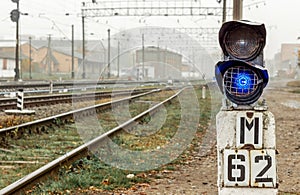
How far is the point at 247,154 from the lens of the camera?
3713 millimetres

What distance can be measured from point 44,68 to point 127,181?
4560 inches

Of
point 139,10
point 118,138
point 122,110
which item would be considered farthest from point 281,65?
point 118,138

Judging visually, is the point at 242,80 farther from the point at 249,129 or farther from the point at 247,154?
the point at 247,154

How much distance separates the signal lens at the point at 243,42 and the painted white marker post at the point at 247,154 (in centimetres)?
41

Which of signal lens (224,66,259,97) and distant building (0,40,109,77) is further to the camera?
distant building (0,40,109,77)

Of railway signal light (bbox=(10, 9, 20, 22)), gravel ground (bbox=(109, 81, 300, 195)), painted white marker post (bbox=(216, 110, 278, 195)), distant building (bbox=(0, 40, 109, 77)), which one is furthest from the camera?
distant building (bbox=(0, 40, 109, 77))

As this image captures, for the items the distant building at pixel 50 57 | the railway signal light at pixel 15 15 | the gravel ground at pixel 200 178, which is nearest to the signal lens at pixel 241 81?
the gravel ground at pixel 200 178

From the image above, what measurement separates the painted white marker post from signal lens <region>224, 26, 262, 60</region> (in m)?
0.41

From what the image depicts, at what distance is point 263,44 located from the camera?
3.75 meters

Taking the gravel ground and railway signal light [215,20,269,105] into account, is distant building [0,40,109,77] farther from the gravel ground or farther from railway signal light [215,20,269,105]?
railway signal light [215,20,269,105]

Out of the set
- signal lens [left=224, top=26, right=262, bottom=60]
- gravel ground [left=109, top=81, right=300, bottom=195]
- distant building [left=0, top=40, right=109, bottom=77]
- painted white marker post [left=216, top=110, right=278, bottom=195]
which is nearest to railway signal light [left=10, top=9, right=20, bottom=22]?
gravel ground [left=109, top=81, right=300, bottom=195]

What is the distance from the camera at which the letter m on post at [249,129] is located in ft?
12.2

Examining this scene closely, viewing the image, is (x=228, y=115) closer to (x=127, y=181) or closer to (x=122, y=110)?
(x=127, y=181)

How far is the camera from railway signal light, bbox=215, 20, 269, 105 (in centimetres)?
372
